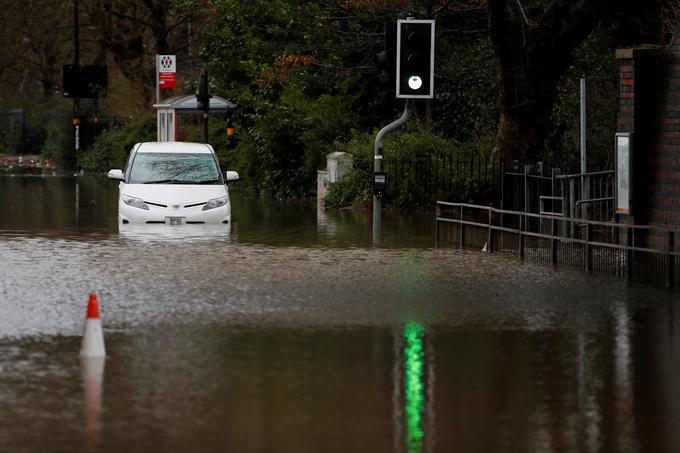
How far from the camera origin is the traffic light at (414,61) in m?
24.1

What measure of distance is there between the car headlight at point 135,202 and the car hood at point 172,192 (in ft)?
0.20

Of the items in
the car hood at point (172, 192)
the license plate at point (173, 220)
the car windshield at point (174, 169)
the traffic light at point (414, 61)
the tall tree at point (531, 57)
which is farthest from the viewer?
the tall tree at point (531, 57)

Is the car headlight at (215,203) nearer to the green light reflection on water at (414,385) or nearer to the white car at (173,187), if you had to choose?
the white car at (173,187)

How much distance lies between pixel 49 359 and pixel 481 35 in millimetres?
28434

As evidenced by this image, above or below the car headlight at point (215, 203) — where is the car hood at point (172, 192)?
above

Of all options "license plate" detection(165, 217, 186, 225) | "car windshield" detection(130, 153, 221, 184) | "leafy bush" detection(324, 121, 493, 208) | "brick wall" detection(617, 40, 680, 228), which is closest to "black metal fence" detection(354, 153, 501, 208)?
"leafy bush" detection(324, 121, 493, 208)

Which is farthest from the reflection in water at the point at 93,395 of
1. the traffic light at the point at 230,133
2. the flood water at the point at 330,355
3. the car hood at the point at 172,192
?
the traffic light at the point at 230,133

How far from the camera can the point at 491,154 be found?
108 ft

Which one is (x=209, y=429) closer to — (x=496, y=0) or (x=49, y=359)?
(x=49, y=359)

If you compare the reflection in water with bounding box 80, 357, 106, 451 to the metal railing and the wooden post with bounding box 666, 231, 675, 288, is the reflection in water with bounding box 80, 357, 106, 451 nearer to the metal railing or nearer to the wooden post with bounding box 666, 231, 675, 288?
the wooden post with bounding box 666, 231, 675, 288

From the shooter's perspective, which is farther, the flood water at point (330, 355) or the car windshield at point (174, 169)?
the car windshield at point (174, 169)

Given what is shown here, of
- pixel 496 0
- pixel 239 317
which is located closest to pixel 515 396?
Answer: pixel 239 317

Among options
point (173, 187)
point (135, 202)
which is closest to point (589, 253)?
point (173, 187)

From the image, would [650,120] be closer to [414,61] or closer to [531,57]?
[414,61]
